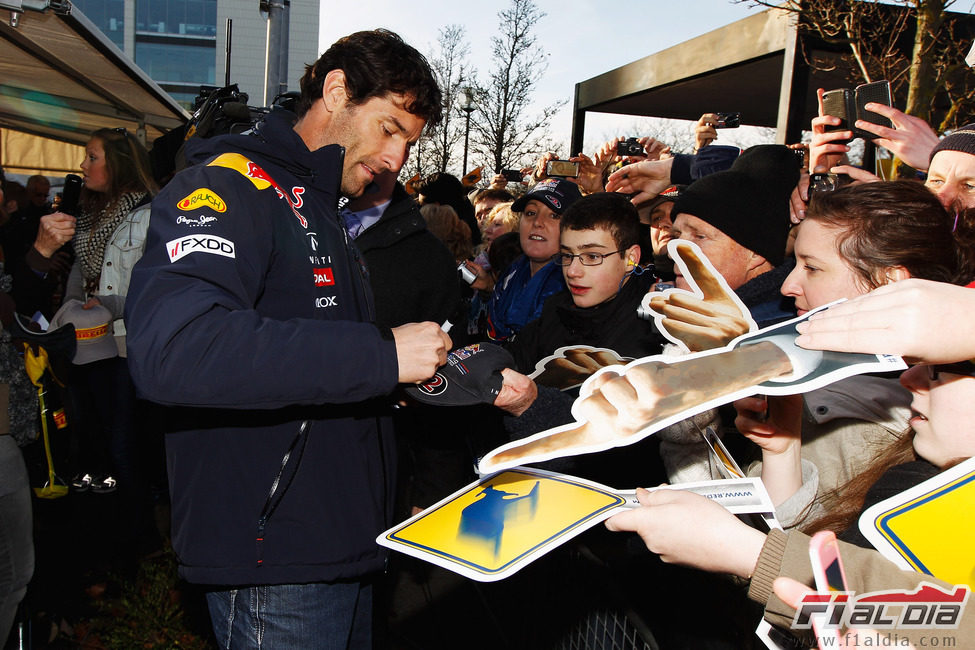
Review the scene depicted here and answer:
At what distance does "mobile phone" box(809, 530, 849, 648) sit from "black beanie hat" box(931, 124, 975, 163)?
1640 millimetres

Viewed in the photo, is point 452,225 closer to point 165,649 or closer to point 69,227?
point 69,227

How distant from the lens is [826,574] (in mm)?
1086

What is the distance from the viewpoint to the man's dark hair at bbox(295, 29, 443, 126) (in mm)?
1931

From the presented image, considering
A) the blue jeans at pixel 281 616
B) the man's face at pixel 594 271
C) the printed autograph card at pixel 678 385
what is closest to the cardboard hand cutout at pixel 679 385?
the printed autograph card at pixel 678 385

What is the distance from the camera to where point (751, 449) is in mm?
2150

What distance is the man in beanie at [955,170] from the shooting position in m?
2.15

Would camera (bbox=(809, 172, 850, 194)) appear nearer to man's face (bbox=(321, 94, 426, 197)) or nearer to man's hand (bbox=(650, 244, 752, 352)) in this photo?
man's hand (bbox=(650, 244, 752, 352))

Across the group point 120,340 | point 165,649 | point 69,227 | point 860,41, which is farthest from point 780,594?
point 860,41

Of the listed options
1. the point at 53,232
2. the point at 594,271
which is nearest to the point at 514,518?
the point at 594,271

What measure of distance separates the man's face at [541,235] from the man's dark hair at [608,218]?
38.7 inches

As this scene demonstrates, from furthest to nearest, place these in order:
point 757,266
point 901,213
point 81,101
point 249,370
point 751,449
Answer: point 81,101 → point 757,266 → point 751,449 → point 901,213 → point 249,370

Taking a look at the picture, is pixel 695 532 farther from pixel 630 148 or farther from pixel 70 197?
pixel 70 197

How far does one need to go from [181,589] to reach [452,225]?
324 cm

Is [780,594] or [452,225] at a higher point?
[452,225]
